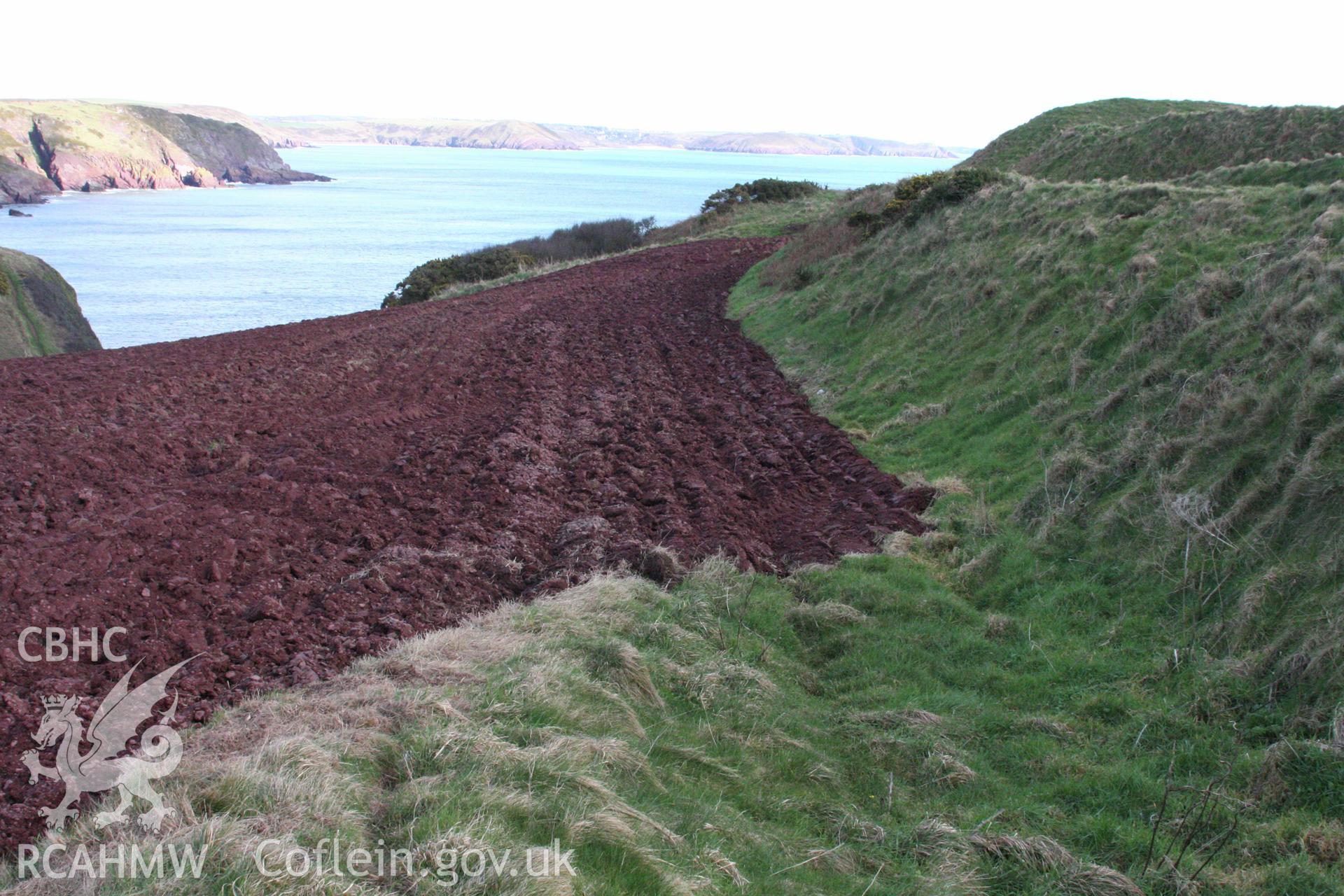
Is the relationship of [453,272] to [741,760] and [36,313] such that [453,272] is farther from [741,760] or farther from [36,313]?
[741,760]

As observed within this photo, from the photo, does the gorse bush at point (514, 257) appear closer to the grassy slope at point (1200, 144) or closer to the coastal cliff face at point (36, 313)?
the coastal cliff face at point (36, 313)

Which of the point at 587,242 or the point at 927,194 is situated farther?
the point at 587,242

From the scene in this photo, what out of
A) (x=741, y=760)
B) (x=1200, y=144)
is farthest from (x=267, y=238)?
(x=741, y=760)

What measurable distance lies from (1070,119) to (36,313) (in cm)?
4840

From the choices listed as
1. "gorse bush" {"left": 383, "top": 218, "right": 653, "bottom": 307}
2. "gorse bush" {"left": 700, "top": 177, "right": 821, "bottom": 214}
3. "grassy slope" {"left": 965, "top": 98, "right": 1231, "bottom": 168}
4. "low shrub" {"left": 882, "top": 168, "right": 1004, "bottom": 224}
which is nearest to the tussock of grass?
"low shrub" {"left": 882, "top": 168, "right": 1004, "bottom": 224}

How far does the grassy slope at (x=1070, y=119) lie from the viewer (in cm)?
4419

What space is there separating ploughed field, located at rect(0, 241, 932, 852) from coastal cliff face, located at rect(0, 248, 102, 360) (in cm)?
989

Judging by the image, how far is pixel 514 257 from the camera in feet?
134

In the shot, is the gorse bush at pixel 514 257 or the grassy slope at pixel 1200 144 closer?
the grassy slope at pixel 1200 144

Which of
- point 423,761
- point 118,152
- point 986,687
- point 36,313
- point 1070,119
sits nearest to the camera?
point 423,761

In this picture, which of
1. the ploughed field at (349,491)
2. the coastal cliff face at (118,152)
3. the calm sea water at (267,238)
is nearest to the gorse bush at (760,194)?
the calm sea water at (267,238)

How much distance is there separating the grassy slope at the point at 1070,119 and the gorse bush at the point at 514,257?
20732 mm

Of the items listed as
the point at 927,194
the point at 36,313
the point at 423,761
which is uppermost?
the point at 927,194

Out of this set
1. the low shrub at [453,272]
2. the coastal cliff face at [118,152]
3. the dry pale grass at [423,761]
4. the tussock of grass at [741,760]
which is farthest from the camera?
the coastal cliff face at [118,152]
